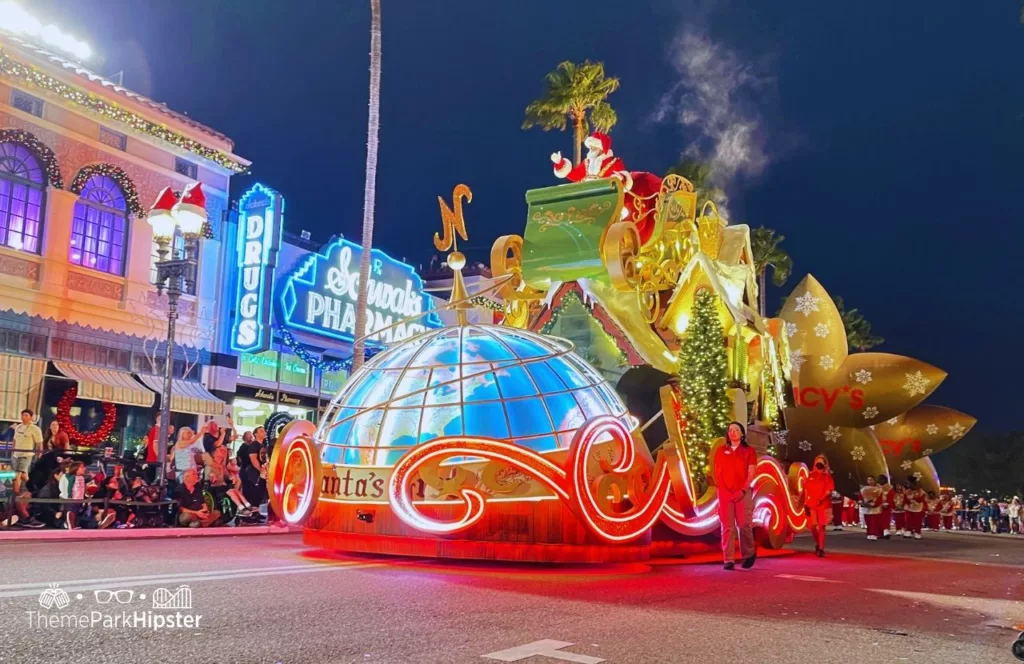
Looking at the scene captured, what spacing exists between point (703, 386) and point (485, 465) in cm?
793

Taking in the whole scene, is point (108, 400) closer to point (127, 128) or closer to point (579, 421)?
point (127, 128)

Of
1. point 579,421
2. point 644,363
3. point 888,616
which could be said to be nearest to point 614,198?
point 644,363

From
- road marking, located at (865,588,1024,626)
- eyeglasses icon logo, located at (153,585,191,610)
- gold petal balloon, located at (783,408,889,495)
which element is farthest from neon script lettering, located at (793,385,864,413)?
eyeglasses icon logo, located at (153,585,191,610)

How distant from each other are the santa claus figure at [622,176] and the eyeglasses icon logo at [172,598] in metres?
13.8

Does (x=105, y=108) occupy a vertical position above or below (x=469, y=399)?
above

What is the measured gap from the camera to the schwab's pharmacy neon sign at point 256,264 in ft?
88.4

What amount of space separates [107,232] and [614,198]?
50.6 ft

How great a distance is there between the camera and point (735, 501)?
980cm

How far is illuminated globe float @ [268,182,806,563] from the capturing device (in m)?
8.77

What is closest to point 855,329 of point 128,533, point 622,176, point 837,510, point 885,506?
point 837,510

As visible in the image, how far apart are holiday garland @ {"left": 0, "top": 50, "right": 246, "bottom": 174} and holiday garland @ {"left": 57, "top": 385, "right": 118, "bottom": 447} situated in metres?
7.80

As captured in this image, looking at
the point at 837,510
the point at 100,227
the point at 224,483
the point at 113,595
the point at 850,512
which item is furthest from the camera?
the point at 850,512

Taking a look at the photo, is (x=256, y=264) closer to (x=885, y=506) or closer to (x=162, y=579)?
(x=885, y=506)

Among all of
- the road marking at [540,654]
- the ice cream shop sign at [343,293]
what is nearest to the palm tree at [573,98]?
the ice cream shop sign at [343,293]
